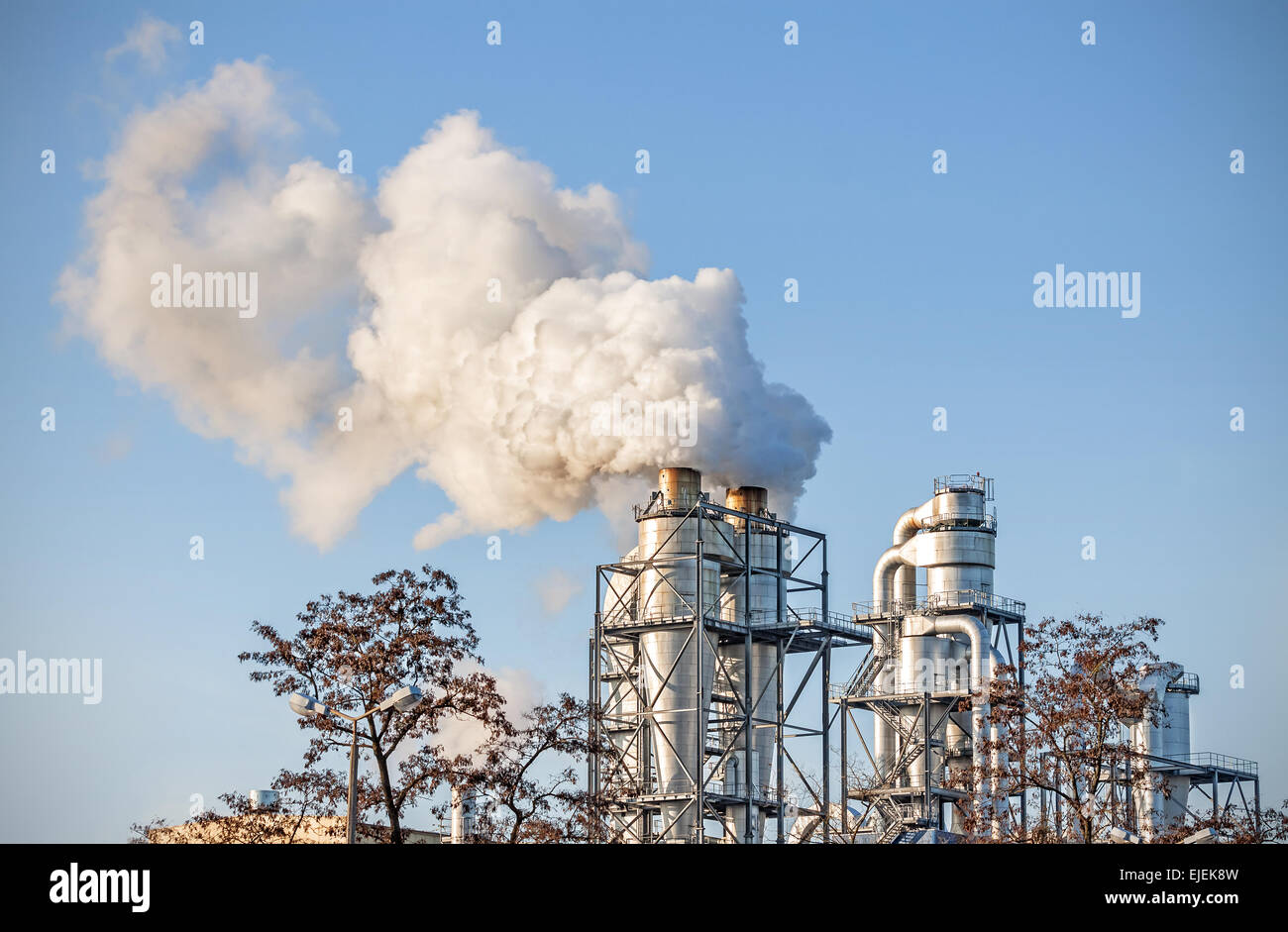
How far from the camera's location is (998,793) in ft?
164

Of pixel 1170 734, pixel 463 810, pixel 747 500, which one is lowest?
pixel 463 810

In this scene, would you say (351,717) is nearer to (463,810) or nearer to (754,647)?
(463,810)

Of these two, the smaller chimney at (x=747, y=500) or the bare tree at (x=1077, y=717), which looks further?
the smaller chimney at (x=747, y=500)

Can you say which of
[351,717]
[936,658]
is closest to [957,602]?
[936,658]

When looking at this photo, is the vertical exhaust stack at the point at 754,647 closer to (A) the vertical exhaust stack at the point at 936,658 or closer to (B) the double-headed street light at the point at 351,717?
(A) the vertical exhaust stack at the point at 936,658

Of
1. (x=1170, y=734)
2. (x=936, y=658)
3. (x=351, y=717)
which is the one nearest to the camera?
(x=351, y=717)

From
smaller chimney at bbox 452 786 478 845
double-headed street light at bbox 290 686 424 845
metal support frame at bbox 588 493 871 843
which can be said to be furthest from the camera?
metal support frame at bbox 588 493 871 843

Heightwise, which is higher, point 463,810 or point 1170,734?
point 1170,734

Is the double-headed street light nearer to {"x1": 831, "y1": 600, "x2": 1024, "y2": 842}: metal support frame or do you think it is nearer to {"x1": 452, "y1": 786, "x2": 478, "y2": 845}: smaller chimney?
{"x1": 452, "y1": 786, "x2": 478, "y2": 845}: smaller chimney

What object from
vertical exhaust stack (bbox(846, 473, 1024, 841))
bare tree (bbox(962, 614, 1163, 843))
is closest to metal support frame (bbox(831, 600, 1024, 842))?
vertical exhaust stack (bbox(846, 473, 1024, 841))

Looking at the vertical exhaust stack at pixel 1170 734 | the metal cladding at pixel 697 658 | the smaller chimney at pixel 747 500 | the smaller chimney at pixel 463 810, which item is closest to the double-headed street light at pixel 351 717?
the smaller chimney at pixel 463 810

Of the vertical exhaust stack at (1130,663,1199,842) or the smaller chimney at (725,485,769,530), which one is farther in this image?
the vertical exhaust stack at (1130,663,1199,842)
